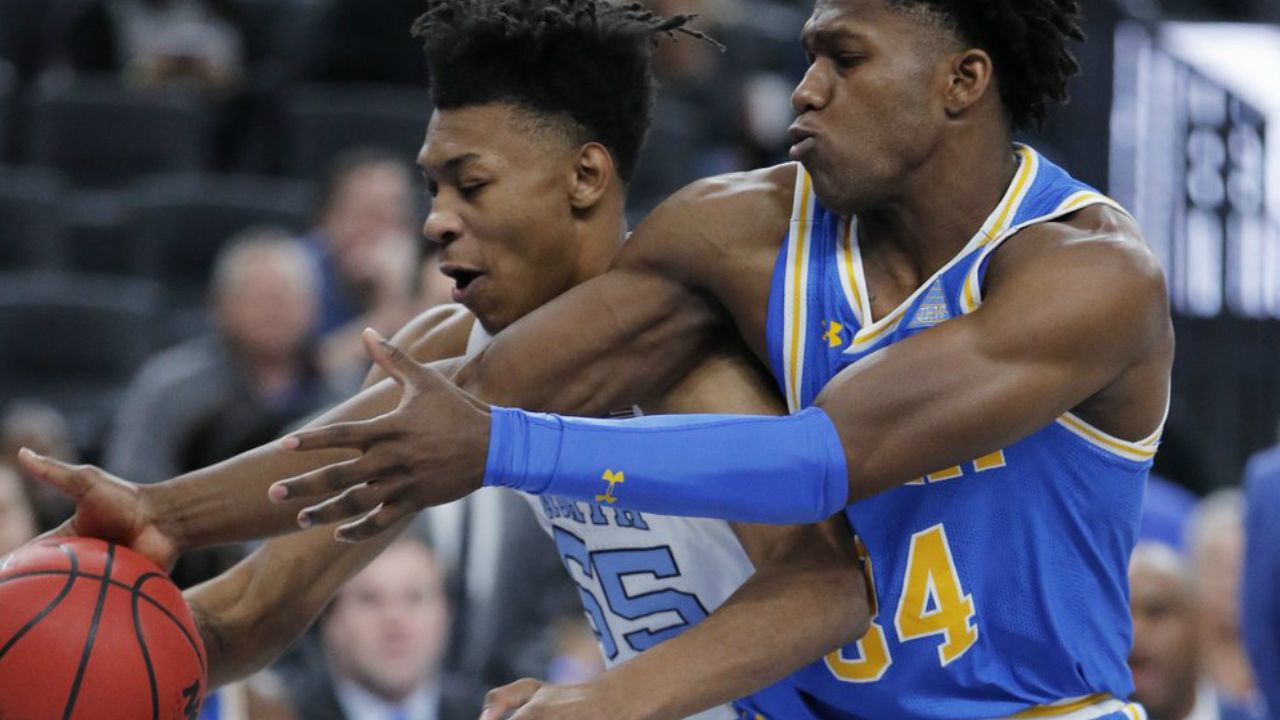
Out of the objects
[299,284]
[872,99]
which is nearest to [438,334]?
[872,99]

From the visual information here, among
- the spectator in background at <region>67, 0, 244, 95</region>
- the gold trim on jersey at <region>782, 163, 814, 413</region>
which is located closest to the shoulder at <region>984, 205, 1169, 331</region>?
the gold trim on jersey at <region>782, 163, 814, 413</region>

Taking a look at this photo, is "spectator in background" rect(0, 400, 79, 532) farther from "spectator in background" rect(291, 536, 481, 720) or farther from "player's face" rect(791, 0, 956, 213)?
"player's face" rect(791, 0, 956, 213)

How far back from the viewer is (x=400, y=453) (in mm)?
2559

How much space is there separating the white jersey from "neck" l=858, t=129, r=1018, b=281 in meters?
0.56

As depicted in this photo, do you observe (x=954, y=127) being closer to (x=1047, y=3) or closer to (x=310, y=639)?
(x=1047, y=3)

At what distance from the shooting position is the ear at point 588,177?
130 inches

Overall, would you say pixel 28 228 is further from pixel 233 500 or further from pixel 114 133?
pixel 233 500

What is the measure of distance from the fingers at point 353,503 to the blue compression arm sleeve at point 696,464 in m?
0.16

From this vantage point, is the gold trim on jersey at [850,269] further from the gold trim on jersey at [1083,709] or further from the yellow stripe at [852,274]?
the gold trim on jersey at [1083,709]

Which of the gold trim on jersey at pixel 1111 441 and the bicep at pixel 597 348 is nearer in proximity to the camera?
the gold trim on jersey at pixel 1111 441

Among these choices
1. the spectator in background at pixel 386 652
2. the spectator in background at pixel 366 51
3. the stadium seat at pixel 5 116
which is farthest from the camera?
the stadium seat at pixel 5 116

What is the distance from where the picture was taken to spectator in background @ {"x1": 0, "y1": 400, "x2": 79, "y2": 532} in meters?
5.23

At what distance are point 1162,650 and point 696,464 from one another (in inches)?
98.5

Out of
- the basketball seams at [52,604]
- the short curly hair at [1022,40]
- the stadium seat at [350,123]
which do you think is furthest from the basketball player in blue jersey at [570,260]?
the stadium seat at [350,123]
